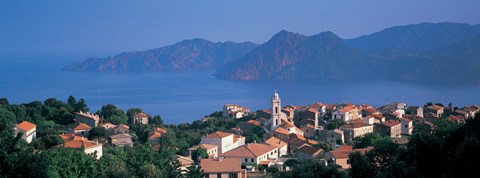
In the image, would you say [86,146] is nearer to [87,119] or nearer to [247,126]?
[87,119]

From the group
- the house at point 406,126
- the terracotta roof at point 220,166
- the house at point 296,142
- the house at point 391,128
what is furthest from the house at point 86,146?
the house at point 406,126

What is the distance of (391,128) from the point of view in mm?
28703

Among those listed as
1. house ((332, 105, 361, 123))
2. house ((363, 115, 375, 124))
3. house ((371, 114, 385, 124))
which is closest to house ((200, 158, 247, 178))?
house ((363, 115, 375, 124))

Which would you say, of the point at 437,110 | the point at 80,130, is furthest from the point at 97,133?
the point at 437,110

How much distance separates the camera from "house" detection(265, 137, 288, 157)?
2381 cm

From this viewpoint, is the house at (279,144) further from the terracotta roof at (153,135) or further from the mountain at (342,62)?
the mountain at (342,62)

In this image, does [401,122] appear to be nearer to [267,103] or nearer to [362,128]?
[362,128]

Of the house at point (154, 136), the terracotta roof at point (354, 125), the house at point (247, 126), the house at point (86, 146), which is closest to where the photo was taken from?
the house at point (86, 146)

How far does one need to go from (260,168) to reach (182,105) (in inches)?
2077

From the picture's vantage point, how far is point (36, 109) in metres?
29.5

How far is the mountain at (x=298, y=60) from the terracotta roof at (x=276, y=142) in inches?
4305

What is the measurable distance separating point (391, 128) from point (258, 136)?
22.3 feet

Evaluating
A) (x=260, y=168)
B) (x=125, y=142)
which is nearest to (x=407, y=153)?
(x=260, y=168)

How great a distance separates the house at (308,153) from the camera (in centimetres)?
2139
